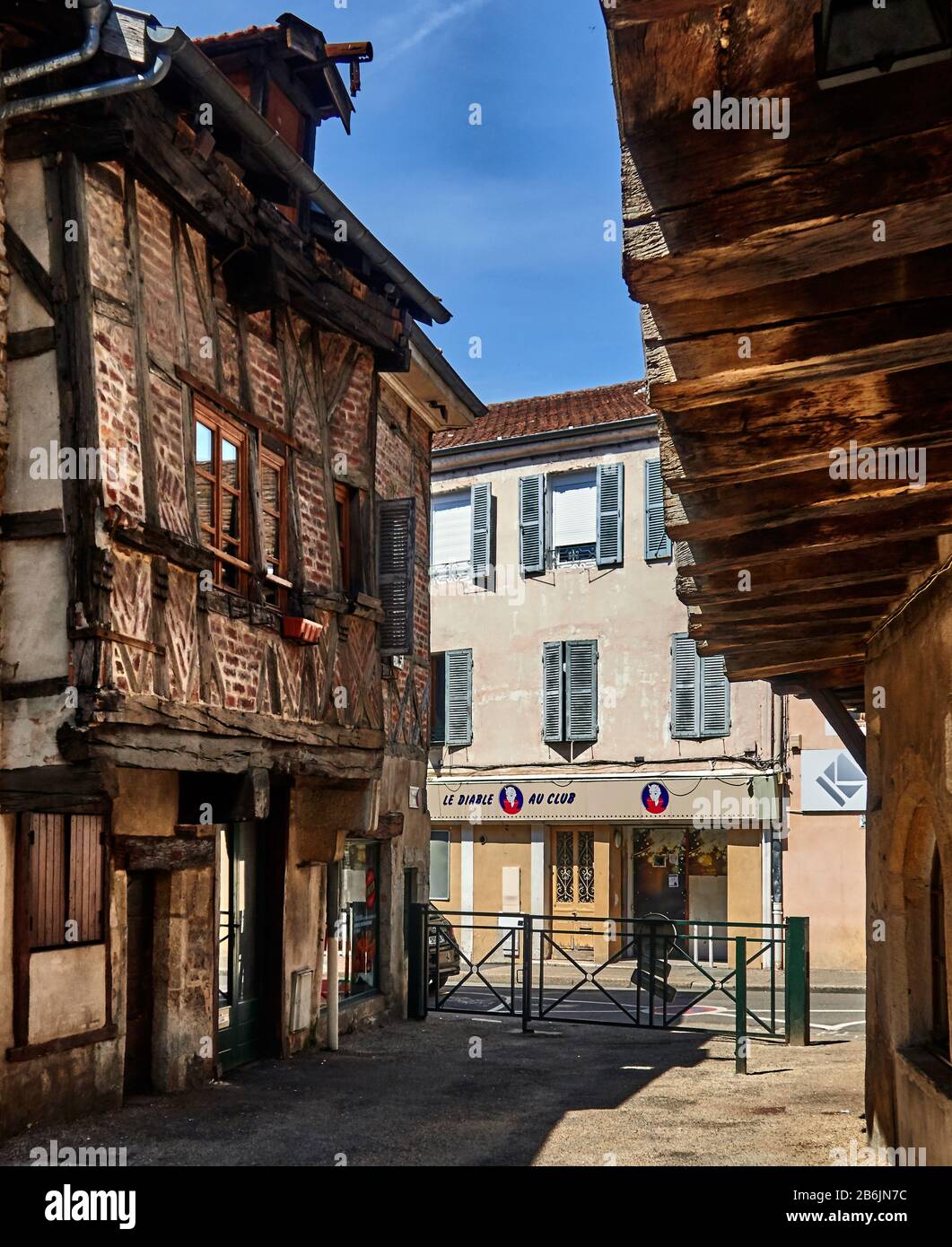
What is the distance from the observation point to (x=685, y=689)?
21.7 meters

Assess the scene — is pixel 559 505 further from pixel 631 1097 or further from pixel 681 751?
pixel 631 1097

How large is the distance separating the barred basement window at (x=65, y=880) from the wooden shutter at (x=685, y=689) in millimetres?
14198

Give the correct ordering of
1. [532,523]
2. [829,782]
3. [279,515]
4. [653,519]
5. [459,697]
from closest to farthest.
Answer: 1. [279,515]
2. [829,782]
3. [653,519]
4. [532,523]
5. [459,697]

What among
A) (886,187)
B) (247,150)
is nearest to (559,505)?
(247,150)

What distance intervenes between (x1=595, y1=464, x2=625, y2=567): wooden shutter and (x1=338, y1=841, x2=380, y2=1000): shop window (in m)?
9.79

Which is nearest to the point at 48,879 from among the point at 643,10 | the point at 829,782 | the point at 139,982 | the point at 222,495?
the point at 139,982

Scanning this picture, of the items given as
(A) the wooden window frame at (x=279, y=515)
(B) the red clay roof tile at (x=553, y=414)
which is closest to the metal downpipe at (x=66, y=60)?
(A) the wooden window frame at (x=279, y=515)

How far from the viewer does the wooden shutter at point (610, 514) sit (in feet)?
73.7

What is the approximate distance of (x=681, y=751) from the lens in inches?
856

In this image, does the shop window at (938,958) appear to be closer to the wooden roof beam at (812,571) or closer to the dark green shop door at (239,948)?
the wooden roof beam at (812,571)

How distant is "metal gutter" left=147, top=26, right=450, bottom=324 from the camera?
340 inches

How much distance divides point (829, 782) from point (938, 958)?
1453 centimetres

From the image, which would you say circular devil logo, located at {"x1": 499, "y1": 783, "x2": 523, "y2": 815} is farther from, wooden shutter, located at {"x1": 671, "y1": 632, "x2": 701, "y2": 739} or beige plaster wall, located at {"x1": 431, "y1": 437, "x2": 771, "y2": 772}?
wooden shutter, located at {"x1": 671, "y1": 632, "x2": 701, "y2": 739}

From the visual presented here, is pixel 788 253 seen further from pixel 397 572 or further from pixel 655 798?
pixel 655 798
